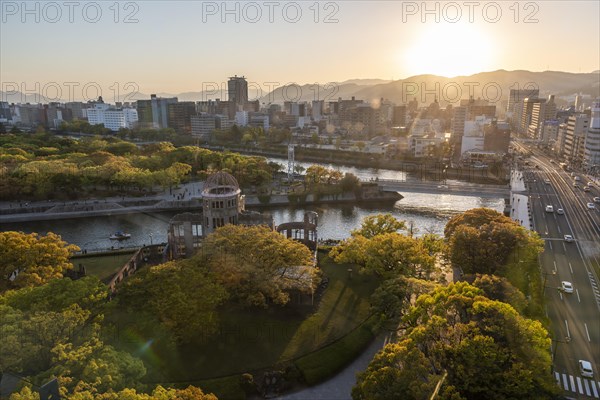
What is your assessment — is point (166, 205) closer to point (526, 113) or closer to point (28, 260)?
point (28, 260)

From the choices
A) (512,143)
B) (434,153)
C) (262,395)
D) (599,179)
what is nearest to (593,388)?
(262,395)

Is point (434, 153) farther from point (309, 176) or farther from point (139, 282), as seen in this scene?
point (139, 282)

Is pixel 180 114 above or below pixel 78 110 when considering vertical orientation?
below

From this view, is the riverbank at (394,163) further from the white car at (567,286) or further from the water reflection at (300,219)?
the white car at (567,286)

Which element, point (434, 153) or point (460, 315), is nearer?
point (460, 315)

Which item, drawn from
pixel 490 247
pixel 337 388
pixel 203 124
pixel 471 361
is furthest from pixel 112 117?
pixel 471 361

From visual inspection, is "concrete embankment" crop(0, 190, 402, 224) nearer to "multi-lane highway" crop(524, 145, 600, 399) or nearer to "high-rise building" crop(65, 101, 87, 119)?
"multi-lane highway" crop(524, 145, 600, 399)
